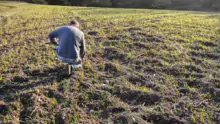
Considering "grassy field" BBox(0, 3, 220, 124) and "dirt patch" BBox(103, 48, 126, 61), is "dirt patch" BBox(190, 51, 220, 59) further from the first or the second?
"dirt patch" BBox(103, 48, 126, 61)

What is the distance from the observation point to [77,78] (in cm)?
541

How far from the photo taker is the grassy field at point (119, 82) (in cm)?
416

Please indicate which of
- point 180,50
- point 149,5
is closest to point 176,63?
point 180,50

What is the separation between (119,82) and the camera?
5.27 m

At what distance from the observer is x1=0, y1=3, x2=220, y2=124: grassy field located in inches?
164

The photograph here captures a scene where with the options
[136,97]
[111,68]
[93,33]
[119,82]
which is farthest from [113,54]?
[93,33]

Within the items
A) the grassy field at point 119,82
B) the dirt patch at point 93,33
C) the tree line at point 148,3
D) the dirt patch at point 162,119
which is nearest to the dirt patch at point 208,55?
the grassy field at point 119,82

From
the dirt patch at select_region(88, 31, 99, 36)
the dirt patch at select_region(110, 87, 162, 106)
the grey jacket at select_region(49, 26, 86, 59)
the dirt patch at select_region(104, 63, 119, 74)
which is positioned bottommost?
the dirt patch at select_region(110, 87, 162, 106)

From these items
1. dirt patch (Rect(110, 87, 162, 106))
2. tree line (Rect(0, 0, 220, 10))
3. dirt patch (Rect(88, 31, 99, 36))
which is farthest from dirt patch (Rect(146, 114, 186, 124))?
tree line (Rect(0, 0, 220, 10))

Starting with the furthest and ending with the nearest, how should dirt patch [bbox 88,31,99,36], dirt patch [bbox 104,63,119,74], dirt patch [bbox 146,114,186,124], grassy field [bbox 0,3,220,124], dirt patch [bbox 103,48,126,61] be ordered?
dirt patch [bbox 88,31,99,36] < dirt patch [bbox 103,48,126,61] < dirt patch [bbox 104,63,119,74] < grassy field [bbox 0,3,220,124] < dirt patch [bbox 146,114,186,124]

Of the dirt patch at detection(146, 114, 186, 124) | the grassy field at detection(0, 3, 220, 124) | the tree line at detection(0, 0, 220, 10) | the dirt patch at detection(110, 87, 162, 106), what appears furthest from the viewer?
the tree line at detection(0, 0, 220, 10)

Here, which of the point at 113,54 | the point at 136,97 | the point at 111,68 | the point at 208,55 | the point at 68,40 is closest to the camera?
the point at 136,97

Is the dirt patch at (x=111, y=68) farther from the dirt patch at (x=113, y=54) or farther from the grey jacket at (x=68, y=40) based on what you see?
the grey jacket at (x=68, y=40)

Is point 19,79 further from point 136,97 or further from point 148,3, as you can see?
point 148,3
